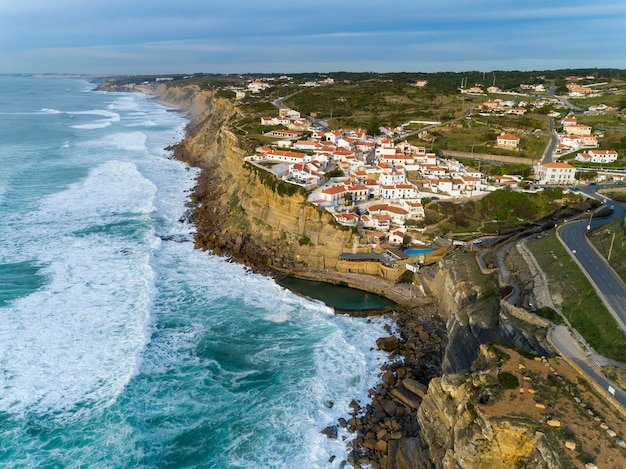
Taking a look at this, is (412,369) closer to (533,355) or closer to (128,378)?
(533,355)

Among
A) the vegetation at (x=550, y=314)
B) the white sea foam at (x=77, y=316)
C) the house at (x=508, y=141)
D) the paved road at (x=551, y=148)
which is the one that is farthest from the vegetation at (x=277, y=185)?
the house at (x=508, y=141)

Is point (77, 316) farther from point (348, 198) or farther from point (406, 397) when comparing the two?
point (348, 198)

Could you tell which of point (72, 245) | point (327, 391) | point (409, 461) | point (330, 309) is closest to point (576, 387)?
point (409, 461)

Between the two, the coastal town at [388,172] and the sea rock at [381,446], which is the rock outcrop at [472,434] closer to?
the sea rock at [381,446]

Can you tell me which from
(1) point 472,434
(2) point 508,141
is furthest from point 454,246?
(2) point 508,141

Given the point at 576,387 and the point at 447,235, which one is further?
the point at 447,235

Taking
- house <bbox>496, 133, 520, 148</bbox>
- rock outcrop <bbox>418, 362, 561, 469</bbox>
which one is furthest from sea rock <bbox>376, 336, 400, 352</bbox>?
house <bbox>496, 133, 520, 148</bbox>

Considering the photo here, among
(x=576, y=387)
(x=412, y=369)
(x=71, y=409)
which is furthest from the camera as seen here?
(x=412, y=369)
